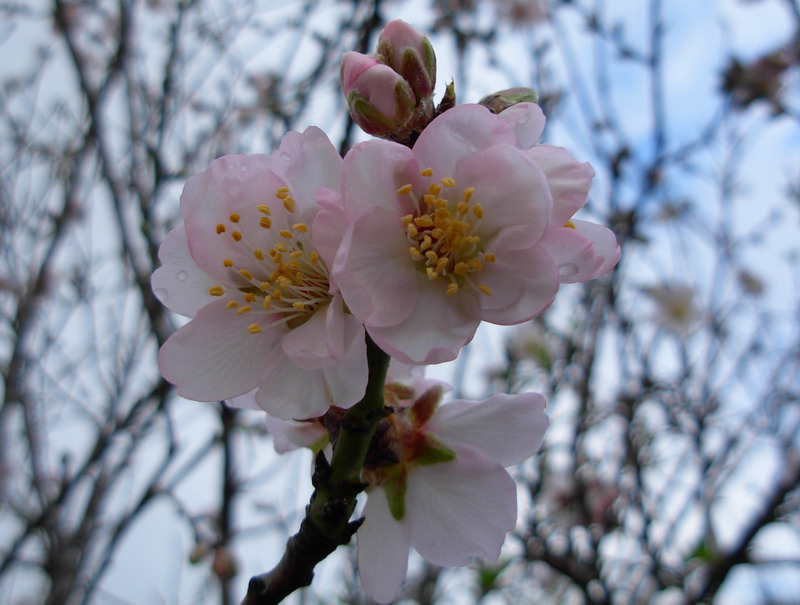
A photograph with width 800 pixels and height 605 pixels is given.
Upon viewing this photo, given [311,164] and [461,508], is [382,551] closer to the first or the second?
[461,508]

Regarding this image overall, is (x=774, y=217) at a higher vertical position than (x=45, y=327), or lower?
higher

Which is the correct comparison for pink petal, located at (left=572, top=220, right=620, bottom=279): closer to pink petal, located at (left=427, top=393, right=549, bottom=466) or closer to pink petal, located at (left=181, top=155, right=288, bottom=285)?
pink petal, located at (left=427, top=393, right=549, bottom=466)

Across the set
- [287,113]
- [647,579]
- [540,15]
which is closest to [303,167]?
[287,113]

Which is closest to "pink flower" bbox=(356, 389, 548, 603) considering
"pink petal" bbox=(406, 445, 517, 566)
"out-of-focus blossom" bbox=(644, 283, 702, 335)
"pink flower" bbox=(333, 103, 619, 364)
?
"pink petal" bbox=(406, 445, 517, 566)

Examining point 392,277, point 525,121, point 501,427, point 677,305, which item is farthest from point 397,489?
point 677,305

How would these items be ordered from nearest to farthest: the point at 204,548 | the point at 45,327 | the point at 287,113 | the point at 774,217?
the point at 204,548 → the point at 287,113 → the point at 45,327 → the point at 774,217

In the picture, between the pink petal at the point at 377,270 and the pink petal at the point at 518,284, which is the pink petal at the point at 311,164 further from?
the pink petal at the point at 518,284

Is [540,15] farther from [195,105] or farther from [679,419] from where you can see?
[679,419]
